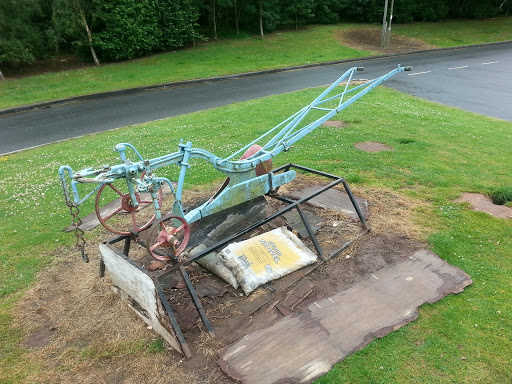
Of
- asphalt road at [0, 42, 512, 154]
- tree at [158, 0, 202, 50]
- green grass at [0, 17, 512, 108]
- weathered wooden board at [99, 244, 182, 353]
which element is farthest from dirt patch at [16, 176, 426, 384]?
tree at [158, 0, 202, 50]

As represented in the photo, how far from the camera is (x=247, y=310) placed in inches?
174

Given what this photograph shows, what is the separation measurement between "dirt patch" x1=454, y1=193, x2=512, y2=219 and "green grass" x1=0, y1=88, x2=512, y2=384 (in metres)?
0.18

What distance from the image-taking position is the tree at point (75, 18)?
19844 millimetres

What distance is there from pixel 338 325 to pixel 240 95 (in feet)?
41.2

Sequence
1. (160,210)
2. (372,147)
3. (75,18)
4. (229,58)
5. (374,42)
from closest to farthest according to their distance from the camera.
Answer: (160,210) < (372,147) < (75,18) < (229,58) < (374,42)

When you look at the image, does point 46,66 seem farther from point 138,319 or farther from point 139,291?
point 139,291

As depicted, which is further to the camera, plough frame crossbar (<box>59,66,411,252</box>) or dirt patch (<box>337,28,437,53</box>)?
dirt patch (<box>337,28,437,53</box>)

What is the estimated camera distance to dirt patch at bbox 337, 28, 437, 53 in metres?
25.0

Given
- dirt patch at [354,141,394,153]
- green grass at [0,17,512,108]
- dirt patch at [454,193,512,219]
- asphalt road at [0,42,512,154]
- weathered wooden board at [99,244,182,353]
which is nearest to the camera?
weathered wooden board at [99,244,182,353]

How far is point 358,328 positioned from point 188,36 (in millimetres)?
24045

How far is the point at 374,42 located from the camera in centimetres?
2725

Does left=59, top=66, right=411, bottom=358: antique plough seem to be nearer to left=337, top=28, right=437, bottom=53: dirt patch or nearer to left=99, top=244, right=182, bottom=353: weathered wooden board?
left=99, top=244, right=182, bottom=353: weathered wooden board

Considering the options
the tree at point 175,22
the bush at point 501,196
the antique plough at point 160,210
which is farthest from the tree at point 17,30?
the bush at point 501,196

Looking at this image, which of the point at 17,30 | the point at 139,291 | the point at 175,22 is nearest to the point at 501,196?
the point at 139,291
